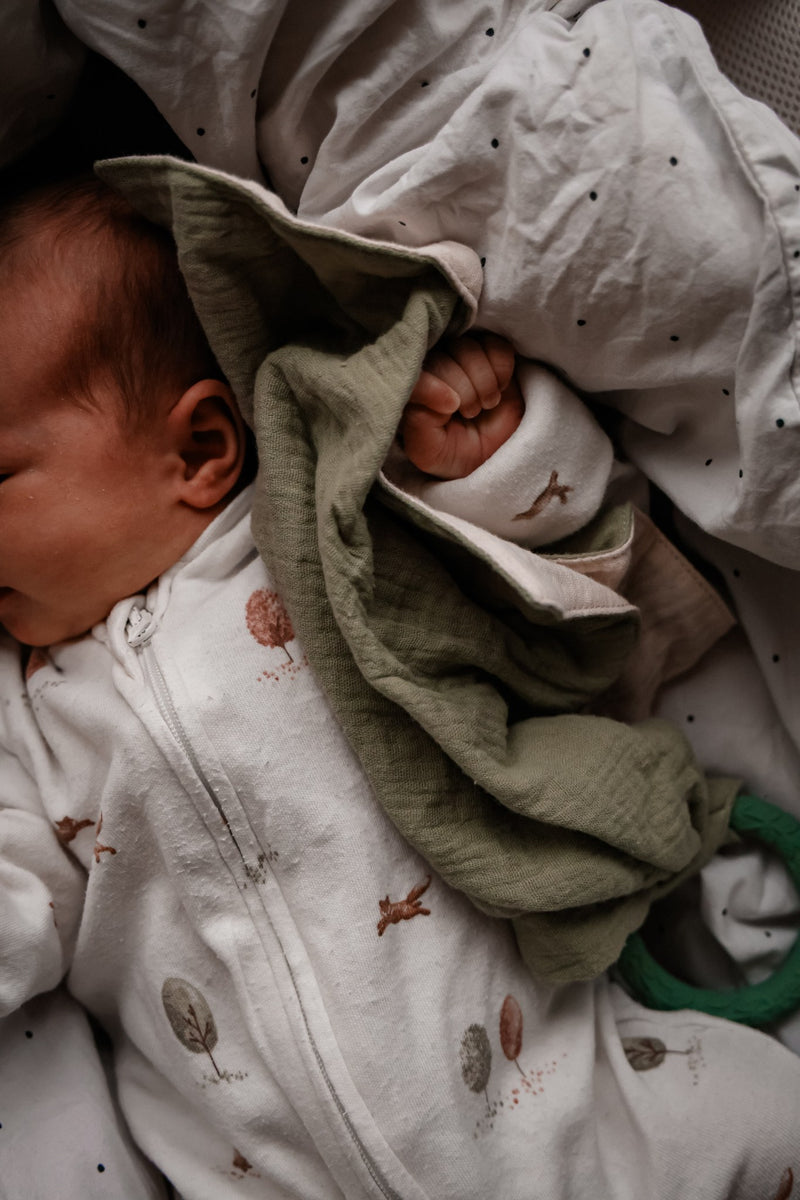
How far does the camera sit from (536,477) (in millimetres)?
812

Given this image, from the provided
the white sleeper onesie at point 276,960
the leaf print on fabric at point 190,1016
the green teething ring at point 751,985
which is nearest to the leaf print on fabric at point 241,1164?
the white sleeper onesie at point 276,960

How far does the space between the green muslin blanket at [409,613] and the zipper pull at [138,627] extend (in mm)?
132

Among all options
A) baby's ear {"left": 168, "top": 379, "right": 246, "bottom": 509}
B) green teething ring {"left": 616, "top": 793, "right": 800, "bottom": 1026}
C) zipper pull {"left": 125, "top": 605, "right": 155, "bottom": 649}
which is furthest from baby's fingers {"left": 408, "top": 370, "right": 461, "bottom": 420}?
green teething ring {"left": 616, "top": 793, "right": 800, "bottom": 1026}

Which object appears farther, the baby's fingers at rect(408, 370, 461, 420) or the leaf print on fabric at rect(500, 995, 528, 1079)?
the leaf print on fabric at rect(500, 995, 528, 1079)

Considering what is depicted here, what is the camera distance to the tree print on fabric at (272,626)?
0.85 meters

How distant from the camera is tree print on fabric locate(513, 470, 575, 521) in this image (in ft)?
2.70

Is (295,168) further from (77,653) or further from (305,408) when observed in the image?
(77,653)

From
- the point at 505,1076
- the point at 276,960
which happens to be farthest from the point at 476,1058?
the point at 276,960

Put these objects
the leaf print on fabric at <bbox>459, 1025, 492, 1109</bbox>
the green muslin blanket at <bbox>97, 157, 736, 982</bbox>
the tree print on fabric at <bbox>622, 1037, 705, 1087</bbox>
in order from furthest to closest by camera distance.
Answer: the tree print on fabric at <bbox>622, 1037, 705, 1087</bbox>, the leaf print on fabric at <bbox>459, 1025, 492, 1109</bbox>, the green muslin blanket at <bbox>97, 157, 736, 982</bbox>

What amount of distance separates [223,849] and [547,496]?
1.35 feet

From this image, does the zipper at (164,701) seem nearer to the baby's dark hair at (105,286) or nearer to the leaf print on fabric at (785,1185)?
the baby's dark hair at (105,286)

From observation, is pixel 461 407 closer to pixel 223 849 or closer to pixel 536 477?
pixel 536 477

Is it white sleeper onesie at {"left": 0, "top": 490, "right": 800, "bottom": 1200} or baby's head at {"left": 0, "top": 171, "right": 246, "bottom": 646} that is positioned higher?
baby's head at {"left": 0, "top": 171, "right": 246, "bottom": 646}

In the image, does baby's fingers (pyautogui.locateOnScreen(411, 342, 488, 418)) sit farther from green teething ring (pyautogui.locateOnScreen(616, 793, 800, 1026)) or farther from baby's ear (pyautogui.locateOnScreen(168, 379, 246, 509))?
green teething ring (pyautogui.locateOnScreen(616, 793, 800, 1026))
